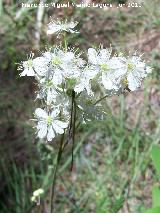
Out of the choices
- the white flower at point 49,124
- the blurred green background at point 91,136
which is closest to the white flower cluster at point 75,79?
the white flower at point 49,124

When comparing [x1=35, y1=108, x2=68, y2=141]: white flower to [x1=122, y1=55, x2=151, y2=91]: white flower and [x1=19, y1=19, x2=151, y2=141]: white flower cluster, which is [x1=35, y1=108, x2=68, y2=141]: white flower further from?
[x1=122, y1=55, x2=151, y2=91]: white flower

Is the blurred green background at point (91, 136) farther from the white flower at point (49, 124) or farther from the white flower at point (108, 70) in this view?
the white flower at point (108, 70)

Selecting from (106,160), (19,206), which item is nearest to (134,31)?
(106,160)

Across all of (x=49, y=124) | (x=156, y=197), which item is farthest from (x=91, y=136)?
(x=49, y=124)

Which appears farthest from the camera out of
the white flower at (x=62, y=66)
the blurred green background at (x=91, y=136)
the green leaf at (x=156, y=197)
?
the blurred green background at (x=91, y=136)

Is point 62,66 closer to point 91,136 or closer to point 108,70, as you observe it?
point 108,70

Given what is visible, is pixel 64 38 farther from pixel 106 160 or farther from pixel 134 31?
pixel 134 31
